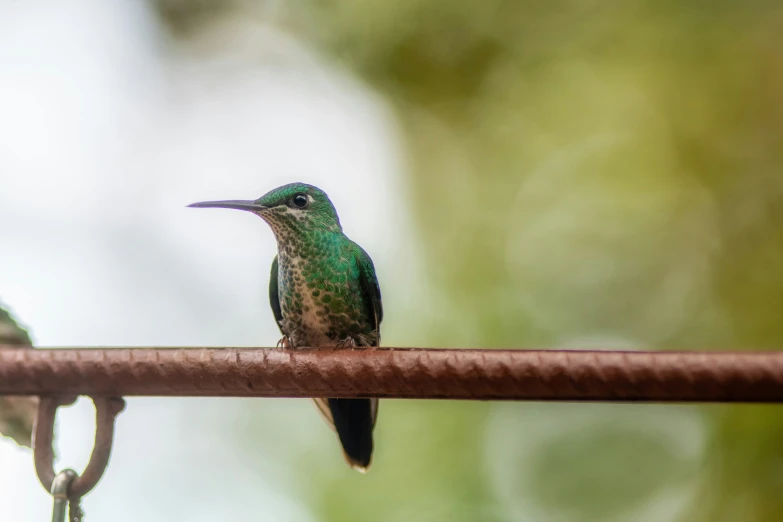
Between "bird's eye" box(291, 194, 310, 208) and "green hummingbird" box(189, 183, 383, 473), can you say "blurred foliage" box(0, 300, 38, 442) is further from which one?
"bird's eye" box(291, 194, 310, 208)

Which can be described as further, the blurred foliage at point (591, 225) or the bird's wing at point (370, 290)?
the blurred foliage at point (591, 225)

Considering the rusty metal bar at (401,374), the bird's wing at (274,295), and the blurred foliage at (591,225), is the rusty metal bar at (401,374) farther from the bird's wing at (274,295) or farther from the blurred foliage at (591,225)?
the blurred foliage at (591,225)

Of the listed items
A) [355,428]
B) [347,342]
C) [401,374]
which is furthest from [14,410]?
[347,342]

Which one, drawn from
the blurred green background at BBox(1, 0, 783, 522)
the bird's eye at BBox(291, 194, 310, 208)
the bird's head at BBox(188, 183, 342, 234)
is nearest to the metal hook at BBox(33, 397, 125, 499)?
the bird's head at BBox(188, 183, 342, 234)

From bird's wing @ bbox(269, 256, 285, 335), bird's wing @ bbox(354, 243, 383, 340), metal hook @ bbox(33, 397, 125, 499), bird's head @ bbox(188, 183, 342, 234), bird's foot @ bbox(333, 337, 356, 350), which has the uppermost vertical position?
bird's head @ bbox(188, 183, 342, 234)

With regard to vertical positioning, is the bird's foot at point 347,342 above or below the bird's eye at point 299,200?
below

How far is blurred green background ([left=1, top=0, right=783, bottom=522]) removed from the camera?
6852 millimetres

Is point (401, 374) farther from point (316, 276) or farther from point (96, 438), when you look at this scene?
point (316, 276)

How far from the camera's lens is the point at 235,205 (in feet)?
13.5

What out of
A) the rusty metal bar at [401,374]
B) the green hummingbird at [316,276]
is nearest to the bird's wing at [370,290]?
the green hummingbird at [316,276]

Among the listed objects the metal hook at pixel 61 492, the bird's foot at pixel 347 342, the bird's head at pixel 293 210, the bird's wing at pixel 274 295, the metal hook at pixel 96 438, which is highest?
the bird's head at pixel 293 210

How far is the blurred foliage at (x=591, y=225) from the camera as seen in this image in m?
6.86

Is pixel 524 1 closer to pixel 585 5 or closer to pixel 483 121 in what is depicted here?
pixel 585 5

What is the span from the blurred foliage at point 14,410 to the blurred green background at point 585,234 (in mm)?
4367
